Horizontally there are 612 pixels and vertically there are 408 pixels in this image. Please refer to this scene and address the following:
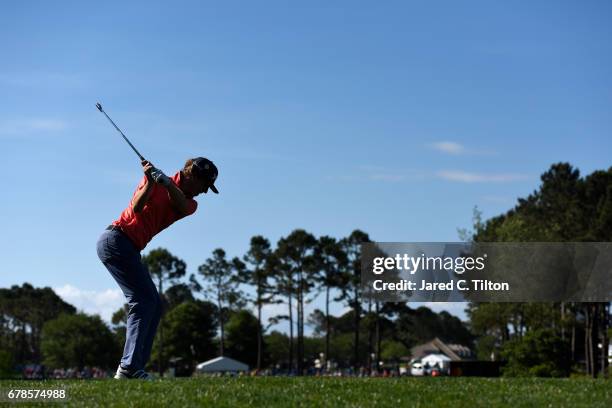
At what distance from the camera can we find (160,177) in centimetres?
1139

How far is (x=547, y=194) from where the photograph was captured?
108812 millimetres

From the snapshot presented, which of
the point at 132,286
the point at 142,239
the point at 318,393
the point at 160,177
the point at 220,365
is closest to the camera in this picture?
the point at 318,393

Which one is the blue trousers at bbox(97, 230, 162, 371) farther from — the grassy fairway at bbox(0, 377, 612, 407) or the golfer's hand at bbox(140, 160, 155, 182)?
the golfer's hand at bbox(140, 160, 155, 182)

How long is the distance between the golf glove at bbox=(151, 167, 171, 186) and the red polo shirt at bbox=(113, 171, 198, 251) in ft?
0.97

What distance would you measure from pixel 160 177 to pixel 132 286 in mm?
1585

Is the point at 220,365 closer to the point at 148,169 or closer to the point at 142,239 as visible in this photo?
the point at 142,239

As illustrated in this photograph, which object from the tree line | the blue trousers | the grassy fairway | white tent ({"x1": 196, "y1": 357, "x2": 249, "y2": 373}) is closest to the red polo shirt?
the blue trousers

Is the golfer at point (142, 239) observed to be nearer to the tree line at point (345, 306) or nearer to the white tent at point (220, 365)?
the tree line at point (345, 306)

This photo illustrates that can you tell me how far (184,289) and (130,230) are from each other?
11928 centimetres

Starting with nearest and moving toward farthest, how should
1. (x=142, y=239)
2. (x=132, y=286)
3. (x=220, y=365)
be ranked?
(x=132, y=286)
(x=142, y=239)
(x=220, y=365)

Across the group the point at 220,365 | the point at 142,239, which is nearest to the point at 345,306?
the point at 220,365

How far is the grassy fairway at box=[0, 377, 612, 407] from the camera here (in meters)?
9.89

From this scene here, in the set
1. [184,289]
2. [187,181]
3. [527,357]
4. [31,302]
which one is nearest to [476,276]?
[527,357]

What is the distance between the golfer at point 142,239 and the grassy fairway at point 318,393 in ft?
2.21
